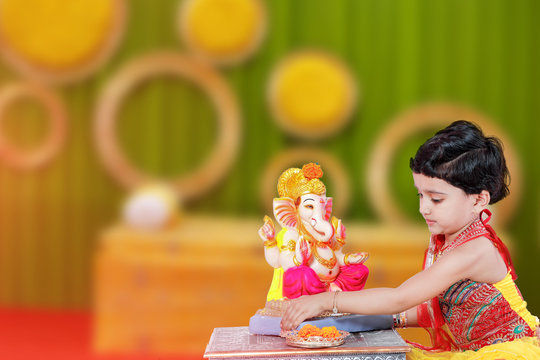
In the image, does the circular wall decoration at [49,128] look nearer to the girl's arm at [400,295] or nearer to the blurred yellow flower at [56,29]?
the blurred yellow flower at [56,29]

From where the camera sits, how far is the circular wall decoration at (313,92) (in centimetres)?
351

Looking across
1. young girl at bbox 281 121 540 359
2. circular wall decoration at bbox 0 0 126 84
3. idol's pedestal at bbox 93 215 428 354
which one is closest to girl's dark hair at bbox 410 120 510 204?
young girl at bbox 281 121 540 359

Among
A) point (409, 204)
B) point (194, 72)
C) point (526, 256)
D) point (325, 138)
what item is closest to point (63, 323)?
point (194, 72)

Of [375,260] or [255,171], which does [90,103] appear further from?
[375,260]

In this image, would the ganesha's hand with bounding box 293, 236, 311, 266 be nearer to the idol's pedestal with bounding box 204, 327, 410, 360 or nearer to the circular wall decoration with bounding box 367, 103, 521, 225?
the idol's pedestal with bounding box 204, 327, 410, 360

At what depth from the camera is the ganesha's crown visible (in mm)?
1403

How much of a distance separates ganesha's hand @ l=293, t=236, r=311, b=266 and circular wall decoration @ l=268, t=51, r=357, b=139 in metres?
2.20

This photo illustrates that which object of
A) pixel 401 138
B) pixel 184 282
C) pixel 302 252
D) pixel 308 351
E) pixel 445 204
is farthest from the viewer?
pixel 401 138

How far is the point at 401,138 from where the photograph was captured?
3.48 meters

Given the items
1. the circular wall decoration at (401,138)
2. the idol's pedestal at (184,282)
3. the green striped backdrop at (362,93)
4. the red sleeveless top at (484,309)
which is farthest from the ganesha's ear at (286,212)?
the green striped backdrop at (362,93)

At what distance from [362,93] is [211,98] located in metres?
0.88

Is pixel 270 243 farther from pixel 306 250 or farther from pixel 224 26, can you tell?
pixel 224 26

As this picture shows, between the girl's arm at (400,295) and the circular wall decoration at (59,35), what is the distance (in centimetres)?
287

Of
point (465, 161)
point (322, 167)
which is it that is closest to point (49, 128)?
point (322, 167)
